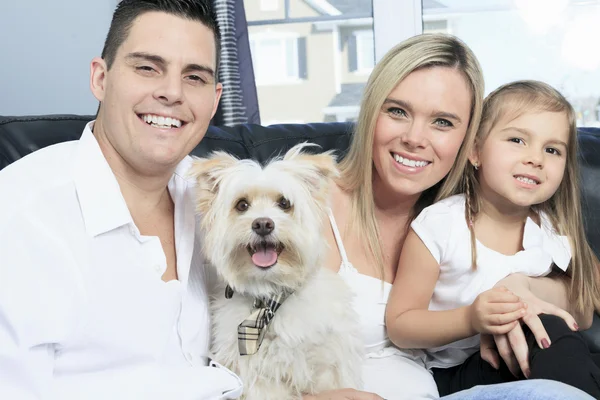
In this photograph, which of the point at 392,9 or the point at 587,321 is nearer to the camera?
the point at 587,321

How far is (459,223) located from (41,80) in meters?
2.80

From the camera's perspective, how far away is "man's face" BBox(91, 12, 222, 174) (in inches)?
59.6

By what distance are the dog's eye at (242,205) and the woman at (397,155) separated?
0.41 meters

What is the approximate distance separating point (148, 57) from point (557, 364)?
1.15 m

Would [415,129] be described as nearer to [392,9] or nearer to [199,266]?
[199,266]

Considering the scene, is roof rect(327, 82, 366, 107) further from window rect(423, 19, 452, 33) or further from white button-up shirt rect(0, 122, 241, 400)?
white button-up shirt rect(0, 122, 241, 400)

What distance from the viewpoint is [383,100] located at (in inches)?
77.1

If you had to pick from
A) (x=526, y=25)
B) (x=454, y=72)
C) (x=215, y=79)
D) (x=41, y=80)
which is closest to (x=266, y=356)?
(x=215, y=79)

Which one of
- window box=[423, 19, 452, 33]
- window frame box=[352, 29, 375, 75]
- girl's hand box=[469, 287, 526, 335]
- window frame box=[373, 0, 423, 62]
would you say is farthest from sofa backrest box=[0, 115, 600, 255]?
window frame box=[352, 29, 375, 75]

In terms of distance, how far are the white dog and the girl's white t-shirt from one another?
39 cm

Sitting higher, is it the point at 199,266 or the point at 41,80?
the point at 41,80

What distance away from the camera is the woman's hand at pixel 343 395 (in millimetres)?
1585

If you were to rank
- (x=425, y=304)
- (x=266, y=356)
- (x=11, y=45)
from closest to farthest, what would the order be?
(x=266, y=356) < (x=425, y=304) < (x=11, y=45)

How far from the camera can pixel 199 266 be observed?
1.72 m
